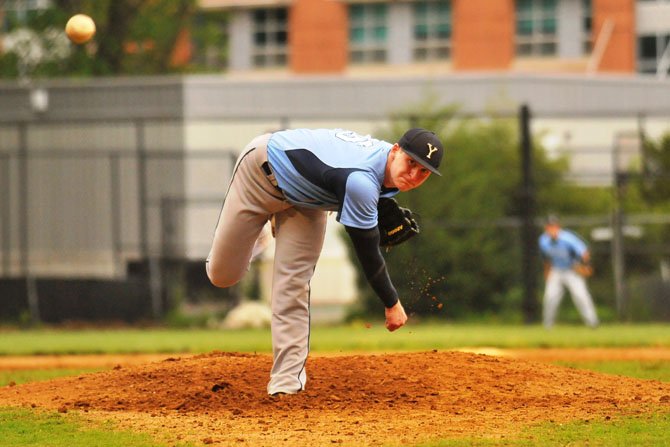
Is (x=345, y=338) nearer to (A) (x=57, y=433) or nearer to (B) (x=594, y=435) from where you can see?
(A) (x=57, y=433)

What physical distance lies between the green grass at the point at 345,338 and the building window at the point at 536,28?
81.5ft

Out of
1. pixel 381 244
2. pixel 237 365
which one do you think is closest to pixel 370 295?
pixel 237 365

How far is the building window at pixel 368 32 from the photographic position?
143 ft

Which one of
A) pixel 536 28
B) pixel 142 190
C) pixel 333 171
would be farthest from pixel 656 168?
pixel 536 28

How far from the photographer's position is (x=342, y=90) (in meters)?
24.2

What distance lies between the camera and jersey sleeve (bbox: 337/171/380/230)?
6934 mm

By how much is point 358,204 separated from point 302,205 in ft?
2.23

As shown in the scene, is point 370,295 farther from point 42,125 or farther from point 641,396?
point 641,396

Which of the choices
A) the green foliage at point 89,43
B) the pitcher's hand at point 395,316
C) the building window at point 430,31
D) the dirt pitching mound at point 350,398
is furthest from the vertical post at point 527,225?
the building window at point 430,31

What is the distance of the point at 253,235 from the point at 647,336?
898 cm

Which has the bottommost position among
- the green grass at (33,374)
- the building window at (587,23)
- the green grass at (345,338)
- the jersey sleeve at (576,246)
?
the green grass at (345,338)

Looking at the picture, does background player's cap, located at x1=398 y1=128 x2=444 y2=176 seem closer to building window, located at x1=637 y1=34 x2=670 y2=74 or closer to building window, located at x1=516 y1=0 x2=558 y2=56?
building window, located at x1=516 y1=0 x2=558 y2=56

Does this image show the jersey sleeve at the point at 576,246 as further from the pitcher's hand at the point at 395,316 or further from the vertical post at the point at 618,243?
the pitcher's hand at the point at 395,316

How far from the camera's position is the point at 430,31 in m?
43.2
